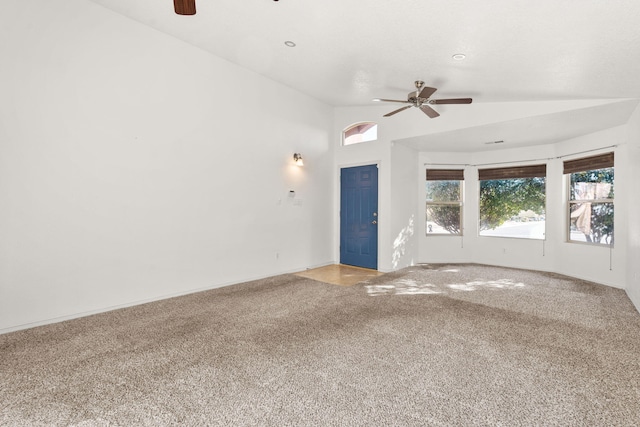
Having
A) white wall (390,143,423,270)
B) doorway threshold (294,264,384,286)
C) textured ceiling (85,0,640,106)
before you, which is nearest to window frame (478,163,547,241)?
white wall (390,143,423,270)

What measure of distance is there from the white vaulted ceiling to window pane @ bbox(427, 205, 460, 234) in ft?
8.15

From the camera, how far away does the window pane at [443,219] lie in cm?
689

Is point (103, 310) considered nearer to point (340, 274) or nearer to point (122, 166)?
point (122, 166)

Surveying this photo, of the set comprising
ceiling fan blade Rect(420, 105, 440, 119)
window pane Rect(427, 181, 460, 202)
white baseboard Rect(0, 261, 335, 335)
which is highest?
ceiling fan blade Rect(420, 105, 440, 119)

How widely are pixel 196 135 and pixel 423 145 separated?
4.19 m

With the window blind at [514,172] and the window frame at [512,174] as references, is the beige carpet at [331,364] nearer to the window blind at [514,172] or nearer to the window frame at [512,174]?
the window frame at [512,174]

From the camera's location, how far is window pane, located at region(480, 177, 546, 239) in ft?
20.1

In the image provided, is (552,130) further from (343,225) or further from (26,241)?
(26,241)

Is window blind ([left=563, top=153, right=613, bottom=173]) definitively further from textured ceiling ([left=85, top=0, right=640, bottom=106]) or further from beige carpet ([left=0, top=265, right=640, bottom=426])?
beige carpet ([left=0, top=265, right=640, bottom=426])

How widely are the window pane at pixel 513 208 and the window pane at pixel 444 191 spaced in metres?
0.51

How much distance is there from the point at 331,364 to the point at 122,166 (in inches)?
127

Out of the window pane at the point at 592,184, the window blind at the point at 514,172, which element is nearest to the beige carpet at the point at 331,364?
the window pane at the point at 592,184

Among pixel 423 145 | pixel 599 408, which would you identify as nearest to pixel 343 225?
pixel 423 145

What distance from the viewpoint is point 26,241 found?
3.08 m
